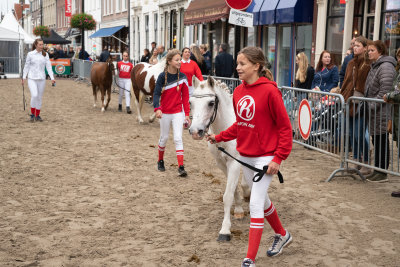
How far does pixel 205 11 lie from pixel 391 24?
443 inches

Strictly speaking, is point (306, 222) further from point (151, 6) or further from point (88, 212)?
point (151, 6)

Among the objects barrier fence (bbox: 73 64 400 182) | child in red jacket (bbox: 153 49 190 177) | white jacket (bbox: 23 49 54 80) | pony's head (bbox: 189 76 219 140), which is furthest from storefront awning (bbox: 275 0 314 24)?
pony's head (bbox: 189 76 219 140)

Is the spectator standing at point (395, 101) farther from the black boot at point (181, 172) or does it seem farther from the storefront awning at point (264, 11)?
the storefront awning at point (264, 11)

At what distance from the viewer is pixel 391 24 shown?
499 inches

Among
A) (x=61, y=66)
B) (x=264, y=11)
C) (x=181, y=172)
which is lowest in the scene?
(x=181, y=172)

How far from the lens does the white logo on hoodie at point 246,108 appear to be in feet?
13.2

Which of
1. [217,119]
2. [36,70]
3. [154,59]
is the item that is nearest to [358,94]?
[217,119]

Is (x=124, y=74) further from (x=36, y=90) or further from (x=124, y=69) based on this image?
(x=36, y=90)

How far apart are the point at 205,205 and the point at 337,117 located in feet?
9.71

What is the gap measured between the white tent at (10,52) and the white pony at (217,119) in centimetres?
2784

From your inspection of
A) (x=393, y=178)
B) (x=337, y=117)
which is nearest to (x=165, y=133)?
(x=337, y=117)

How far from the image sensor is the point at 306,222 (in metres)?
5.48

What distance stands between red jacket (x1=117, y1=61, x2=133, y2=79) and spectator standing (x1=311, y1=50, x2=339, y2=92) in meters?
7.27

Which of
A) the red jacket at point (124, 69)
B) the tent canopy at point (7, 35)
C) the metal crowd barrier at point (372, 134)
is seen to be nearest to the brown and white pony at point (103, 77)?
the red jacket at point (124, 69)
